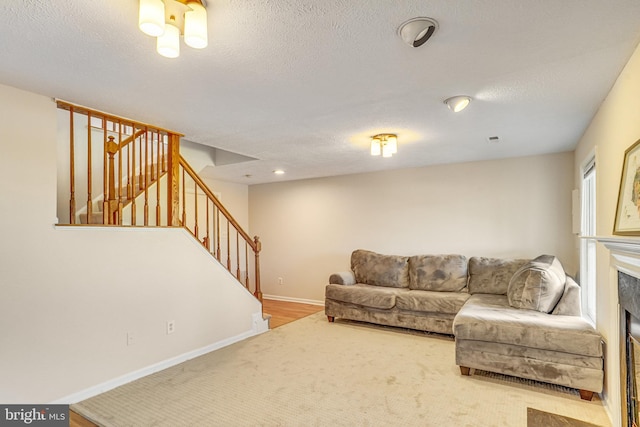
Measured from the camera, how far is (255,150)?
4039 millimetres

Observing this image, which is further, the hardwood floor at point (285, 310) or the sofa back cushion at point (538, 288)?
the hardwood floor at point (285, 310)

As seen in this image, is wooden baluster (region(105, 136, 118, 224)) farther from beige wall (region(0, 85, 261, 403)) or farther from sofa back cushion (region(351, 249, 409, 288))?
sofa back cushion (region(351, 249, 409, 288))

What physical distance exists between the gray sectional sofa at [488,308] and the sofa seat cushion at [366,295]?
1 cm

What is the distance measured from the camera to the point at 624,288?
6.13ft

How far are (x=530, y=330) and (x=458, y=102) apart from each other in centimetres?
187

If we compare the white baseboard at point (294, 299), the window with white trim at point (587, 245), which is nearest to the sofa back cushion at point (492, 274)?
the window with white trim at point (587, 245)

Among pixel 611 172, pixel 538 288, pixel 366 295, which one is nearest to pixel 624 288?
pixel 611 172

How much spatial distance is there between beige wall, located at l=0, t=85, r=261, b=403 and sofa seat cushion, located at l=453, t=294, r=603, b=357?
2.72 meters

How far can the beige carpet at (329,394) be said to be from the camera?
7.72 ft

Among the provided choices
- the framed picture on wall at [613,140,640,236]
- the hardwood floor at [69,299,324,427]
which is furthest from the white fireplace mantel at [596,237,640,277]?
the hardwood floor at [69,299,324,427]

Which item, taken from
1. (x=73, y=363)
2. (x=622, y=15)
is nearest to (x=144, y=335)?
(x=73, y=363)

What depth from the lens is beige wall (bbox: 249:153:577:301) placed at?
438 cm

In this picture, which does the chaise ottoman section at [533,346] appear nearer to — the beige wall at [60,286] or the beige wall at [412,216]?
the beige wall at [412,216]

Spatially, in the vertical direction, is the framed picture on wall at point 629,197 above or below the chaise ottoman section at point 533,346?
above
